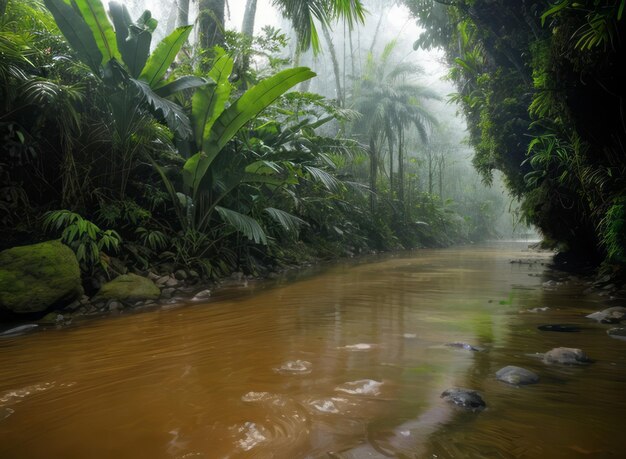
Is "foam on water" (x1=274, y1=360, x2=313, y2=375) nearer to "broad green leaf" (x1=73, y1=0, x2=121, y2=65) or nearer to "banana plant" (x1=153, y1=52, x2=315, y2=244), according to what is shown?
"banana plant" (x1=153, y1=52, x2=315, y2=244)

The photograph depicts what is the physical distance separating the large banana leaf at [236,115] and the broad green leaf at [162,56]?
74cm

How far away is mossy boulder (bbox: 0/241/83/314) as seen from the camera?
3.06 metres

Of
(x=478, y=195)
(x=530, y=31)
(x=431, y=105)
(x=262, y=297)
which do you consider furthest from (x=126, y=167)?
(x=431, y=105)

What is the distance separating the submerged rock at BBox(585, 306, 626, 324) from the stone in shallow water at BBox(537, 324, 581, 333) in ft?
1.01

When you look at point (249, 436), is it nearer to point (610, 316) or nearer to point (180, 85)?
point (610, 316)

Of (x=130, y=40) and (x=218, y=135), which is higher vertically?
(x=130, y=40)

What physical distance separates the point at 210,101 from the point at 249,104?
1.70 ft

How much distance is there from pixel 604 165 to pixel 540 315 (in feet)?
6.96

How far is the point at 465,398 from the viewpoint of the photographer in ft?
4.83

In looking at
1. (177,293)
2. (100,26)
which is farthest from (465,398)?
(100,26)

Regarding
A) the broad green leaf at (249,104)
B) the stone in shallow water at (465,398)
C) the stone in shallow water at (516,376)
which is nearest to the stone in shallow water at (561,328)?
the stone in shallow water at (516,376)

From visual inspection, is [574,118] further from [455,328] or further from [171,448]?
[171,448]

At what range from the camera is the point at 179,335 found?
270 centimetres

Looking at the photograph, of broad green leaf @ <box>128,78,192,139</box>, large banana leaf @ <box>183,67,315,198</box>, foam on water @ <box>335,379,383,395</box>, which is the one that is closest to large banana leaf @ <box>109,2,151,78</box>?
broad green leaf @ <box>128,78,192,139</box>
